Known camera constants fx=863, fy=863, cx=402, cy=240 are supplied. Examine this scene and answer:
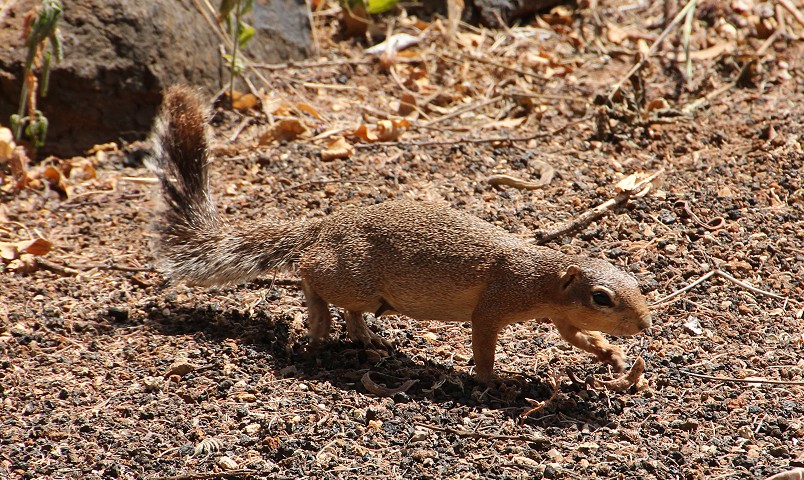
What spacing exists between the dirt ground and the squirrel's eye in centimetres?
47

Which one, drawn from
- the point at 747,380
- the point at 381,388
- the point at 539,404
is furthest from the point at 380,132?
the point at 747,380

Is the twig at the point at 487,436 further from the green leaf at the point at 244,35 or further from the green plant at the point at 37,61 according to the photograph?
the green leaf at the point at 244,35

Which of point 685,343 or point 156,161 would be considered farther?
point 156,161

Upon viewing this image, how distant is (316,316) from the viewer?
4.61 metres

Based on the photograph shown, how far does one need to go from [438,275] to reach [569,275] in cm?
65

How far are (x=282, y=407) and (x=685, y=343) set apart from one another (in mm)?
2191

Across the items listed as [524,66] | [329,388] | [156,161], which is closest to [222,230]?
[156,161]

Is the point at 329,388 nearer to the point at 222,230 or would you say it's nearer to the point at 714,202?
the point at 222,230

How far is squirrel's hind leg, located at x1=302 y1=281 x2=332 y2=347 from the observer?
4605mm

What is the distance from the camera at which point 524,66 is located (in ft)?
27.4

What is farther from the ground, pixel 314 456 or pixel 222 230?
pixel 222 230

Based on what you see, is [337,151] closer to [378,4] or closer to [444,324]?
[444,324]

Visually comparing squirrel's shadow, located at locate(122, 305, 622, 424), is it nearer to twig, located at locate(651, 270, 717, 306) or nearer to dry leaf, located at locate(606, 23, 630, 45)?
twig, located at locate(651, 270, 717, 306)

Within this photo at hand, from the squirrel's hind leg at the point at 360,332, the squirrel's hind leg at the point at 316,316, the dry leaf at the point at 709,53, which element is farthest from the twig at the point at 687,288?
the dry leaf at the point at 709,53
